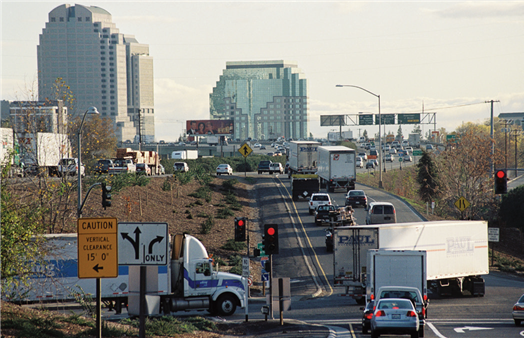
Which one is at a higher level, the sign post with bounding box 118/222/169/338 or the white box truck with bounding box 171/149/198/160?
the white box truck with bounding box 171/149/198/160

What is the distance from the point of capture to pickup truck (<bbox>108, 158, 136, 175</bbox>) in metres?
64.7

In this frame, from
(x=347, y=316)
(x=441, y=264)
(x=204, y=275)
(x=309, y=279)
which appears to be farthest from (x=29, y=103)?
(x=441, y=264)

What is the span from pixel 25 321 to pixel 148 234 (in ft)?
20.5

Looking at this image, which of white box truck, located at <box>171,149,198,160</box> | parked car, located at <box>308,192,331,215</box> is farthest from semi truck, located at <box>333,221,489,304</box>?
white box truck, located at <box>171,149,198,160</box>

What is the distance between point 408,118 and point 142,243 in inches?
6215

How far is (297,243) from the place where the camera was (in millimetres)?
44688

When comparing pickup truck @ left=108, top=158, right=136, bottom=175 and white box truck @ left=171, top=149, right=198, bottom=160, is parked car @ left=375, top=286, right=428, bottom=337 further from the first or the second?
white box truck @ left=171, top=149, right=198, bottom=160

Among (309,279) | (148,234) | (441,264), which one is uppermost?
(148,234)

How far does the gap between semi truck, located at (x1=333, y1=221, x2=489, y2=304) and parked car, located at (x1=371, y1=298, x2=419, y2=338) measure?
7.69 metres

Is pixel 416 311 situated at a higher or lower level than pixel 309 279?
higher

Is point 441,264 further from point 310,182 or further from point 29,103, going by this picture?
point 310,182

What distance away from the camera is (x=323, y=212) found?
4881cm

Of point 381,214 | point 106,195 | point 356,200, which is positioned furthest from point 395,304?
point 356,200

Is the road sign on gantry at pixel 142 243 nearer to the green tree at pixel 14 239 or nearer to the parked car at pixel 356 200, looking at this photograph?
the green tree at pixel 14 239
